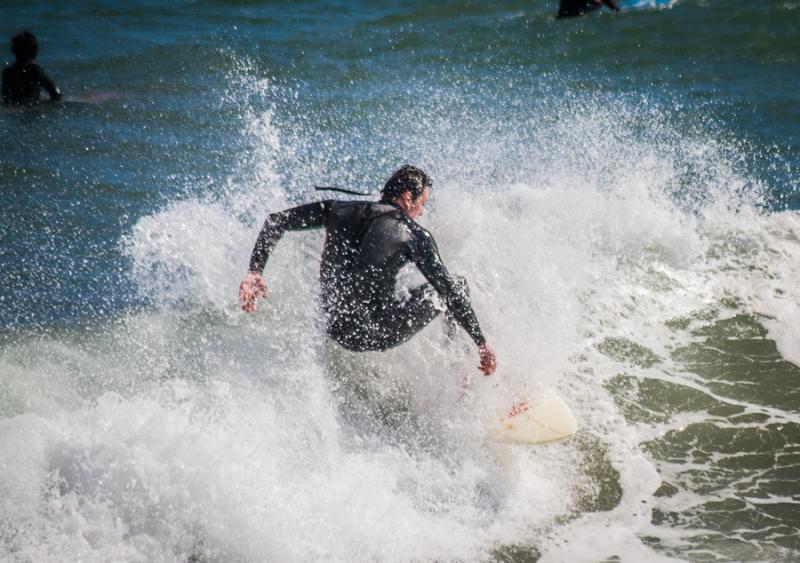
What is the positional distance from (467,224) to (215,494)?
3.86 metres

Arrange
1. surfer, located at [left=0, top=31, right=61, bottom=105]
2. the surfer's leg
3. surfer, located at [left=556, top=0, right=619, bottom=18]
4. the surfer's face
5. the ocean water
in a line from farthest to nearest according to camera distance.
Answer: surfer, located at [left=556, top=0, right=619, bottom=18], surfer, located at [left=0, top=31, right=61, bottom=105], the surfer's face, the surfer's leg, the ocean water

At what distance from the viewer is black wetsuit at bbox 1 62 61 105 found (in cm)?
1127

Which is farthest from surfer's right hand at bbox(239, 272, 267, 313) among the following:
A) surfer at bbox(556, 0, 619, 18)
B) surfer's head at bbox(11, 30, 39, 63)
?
surfer at bbox(556, 0, 619, 18)

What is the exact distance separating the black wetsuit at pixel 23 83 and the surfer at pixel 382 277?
8264 millimetres

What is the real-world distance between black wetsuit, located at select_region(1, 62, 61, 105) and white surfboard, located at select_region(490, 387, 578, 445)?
935 centimetres

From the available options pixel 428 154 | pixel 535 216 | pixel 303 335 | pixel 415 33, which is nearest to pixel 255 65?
pixel 415 33

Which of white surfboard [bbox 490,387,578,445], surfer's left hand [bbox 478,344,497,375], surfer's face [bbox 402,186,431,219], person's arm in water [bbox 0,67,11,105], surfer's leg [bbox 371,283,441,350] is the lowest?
white surfboard [bbox 490,387,578,445]

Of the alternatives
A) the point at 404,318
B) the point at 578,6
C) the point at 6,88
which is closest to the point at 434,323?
the point at 404,318

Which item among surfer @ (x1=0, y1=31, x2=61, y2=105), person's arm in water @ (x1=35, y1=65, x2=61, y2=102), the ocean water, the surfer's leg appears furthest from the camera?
person's arm in water @ (x1=35, y1=65, x2=61, y2=102)

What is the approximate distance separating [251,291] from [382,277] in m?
0.79

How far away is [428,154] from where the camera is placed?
32.6 feet

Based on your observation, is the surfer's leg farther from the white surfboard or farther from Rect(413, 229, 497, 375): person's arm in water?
the white surfboard

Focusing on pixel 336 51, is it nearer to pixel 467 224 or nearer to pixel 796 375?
pixel 467 224

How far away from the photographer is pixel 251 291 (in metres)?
4.75
